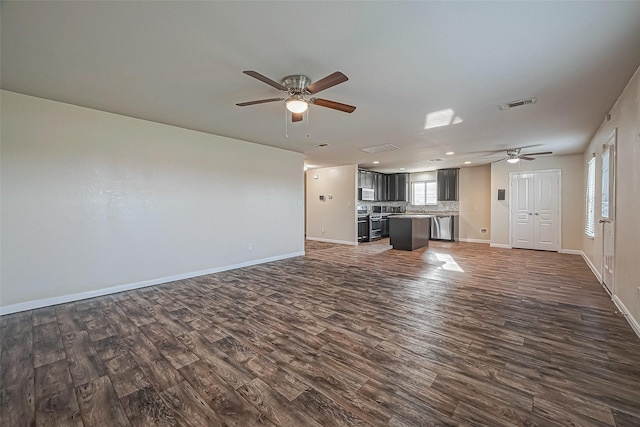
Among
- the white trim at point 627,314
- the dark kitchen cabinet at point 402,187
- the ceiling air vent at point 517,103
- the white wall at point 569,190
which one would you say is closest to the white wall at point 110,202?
the ceiling air vent at point 517,103

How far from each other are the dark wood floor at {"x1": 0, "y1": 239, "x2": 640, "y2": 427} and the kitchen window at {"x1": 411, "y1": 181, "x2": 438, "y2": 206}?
19.2 ft

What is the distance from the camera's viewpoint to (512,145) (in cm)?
545

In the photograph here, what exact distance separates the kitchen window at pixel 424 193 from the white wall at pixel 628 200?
19.6 ft

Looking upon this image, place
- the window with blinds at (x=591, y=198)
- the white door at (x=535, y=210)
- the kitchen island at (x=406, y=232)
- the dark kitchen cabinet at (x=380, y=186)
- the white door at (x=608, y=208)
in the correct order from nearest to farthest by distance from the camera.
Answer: the white door at (x=608, y=208)
the window with blinds at (x=591, y=198)
the white door at (x=535, y=210)
the kitchen island at (x=406, y=232)
the dark kitchen cabinet at (x=380, y=186)

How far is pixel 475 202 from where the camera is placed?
8.49m

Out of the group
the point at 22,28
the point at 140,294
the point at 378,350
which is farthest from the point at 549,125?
the point at 140,294

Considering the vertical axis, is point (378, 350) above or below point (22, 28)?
below

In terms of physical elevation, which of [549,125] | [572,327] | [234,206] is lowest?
[572,327]

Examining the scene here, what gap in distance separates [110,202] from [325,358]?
3.53m

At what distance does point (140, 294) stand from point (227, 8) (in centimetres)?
358

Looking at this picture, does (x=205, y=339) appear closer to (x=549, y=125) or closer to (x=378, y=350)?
(x=378, y=350)

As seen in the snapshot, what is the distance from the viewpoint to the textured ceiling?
1776 mm

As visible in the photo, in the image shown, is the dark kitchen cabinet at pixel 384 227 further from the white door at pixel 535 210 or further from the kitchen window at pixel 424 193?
the white door at pixel 535 210

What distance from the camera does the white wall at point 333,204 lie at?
25.8 ft
